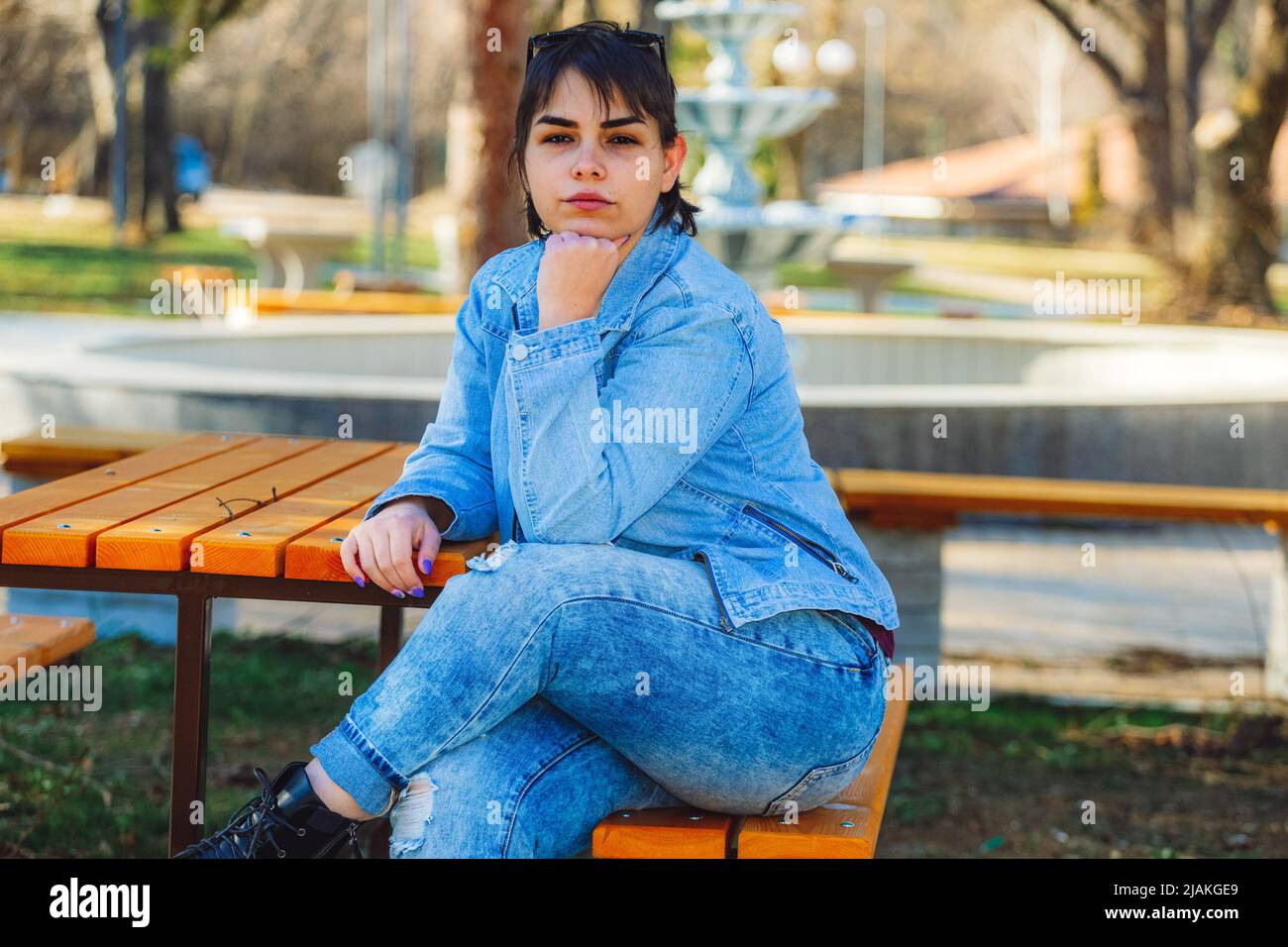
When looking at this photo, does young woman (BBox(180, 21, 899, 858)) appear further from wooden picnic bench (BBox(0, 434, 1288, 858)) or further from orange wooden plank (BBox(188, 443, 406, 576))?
orange wooden plank (BBox(188, 443, 406, 576))

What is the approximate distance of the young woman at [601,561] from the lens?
242 cm

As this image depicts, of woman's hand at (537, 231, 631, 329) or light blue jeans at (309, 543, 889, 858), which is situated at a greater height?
woman's hand at (537, 231, 631, 329)

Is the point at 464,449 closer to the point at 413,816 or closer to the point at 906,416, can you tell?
the point at 413,816

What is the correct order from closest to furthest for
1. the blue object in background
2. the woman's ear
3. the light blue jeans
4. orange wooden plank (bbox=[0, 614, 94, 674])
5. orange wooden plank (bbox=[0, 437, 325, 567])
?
the light blue jeans
orange wooden plank (bbox=[0, 437, 325, 567])
the woman's ear
orange wooden plank (bbox=[0, 614, 94, 674])
the blue object in background

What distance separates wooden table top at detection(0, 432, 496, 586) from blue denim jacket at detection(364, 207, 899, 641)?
16 cm

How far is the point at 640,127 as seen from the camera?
2801 mm

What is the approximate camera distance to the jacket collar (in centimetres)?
267

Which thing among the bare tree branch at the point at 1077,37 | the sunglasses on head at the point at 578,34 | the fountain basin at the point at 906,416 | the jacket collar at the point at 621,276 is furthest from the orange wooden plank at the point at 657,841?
the bare tree branch at the point at 1077,37

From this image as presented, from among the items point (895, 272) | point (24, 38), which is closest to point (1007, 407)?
point (895, 272)

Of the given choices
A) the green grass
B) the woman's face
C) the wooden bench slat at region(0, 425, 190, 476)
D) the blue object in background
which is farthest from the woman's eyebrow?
the blue object in background

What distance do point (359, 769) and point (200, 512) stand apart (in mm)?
767

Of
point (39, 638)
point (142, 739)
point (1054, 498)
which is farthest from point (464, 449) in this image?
point (1054, 498)

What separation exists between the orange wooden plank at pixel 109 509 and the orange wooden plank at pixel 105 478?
2 centimetres

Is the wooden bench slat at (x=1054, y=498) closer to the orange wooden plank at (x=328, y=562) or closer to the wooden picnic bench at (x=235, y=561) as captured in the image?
the wooden picnic bench at (x=235, y=561)
